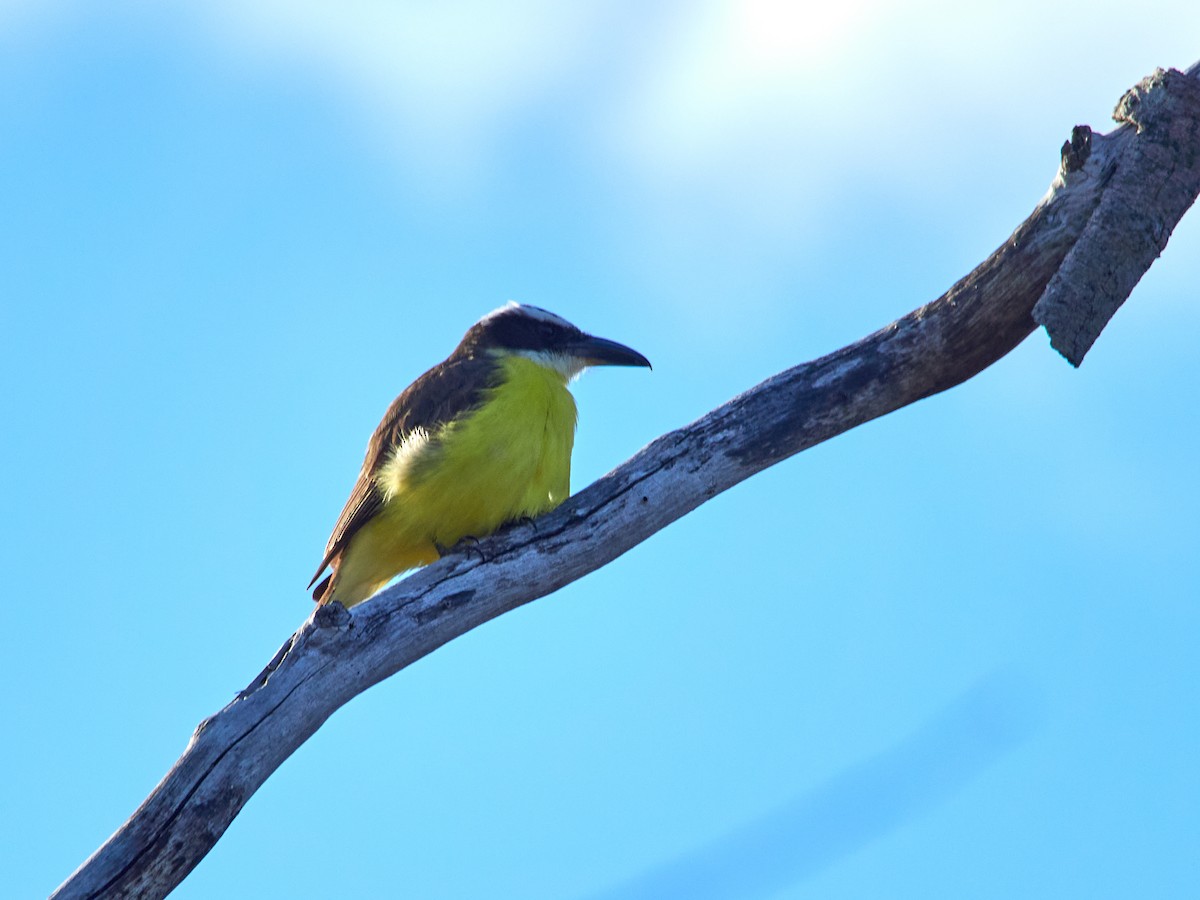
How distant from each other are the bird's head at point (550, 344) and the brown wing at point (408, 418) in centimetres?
41

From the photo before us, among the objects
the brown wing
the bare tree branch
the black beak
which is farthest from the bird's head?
the bare tree branch

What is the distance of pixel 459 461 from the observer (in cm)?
661

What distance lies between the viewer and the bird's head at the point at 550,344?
770cm

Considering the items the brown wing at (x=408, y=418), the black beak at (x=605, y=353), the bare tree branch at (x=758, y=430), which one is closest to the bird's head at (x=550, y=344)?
the black beak at (x=605, y=353)

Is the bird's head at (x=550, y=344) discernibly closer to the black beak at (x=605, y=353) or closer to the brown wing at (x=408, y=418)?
the black beak at (x=605, y=353)

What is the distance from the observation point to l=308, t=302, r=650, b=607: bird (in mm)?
6574

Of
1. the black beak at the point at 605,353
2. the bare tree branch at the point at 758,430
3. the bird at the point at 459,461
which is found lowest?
the bare tree branch at the point at 758,430

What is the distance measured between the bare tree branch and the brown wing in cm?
105

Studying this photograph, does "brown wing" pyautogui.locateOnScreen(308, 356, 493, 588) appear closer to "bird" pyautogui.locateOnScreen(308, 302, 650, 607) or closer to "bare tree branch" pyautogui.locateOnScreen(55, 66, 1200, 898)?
"bird" pyautogui.locateOnScreen(308, 302, 650, 607)

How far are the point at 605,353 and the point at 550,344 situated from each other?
0.33 m

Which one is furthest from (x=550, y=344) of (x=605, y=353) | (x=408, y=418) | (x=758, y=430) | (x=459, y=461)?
(x=758, y=430)

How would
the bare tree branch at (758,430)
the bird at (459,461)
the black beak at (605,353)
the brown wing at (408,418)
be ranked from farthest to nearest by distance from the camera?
the black beak at (605,353) < the brown wing at (408,418) < the bird at (459,461) < the bare tree branch at (758,430)

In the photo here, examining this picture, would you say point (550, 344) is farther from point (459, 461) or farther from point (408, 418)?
point (459, 461)

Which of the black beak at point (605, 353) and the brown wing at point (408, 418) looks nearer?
the brown wing at point (408, 418)
